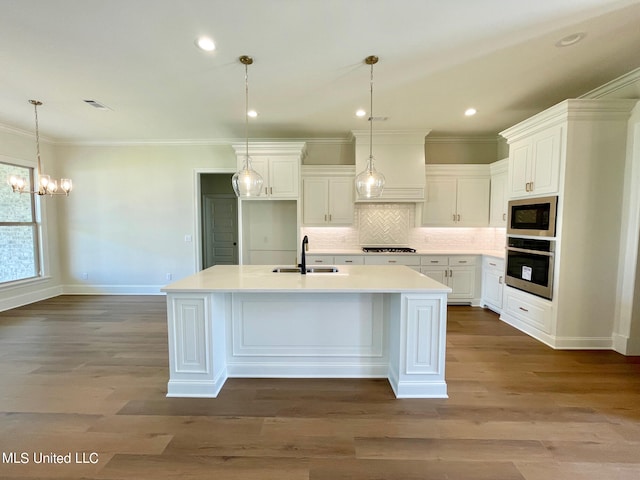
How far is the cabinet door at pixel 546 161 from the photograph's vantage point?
3137 millimetres

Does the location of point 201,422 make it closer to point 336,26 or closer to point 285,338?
point 285,338

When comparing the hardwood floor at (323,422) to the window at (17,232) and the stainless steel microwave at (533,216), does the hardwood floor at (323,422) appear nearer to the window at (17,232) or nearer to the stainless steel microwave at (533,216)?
the stainless steel microwave at (533,216)

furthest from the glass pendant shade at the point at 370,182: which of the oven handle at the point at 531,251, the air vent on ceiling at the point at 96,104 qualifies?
the air vent on ceiling at the point at 96,104

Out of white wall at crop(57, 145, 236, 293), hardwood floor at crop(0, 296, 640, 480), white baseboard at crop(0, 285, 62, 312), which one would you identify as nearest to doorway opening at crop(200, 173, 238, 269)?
white wall at crop(57, 145, 236, 293)

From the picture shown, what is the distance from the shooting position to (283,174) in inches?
184

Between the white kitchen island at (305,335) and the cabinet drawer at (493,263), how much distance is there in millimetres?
2298

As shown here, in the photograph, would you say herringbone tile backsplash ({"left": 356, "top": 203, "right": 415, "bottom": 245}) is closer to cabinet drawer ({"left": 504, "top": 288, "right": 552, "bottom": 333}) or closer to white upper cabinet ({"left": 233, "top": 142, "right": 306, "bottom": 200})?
white upper cabinet ({"left": 233, "top": 142, "right": 306, "bottom": 200})

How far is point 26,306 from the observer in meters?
4.70

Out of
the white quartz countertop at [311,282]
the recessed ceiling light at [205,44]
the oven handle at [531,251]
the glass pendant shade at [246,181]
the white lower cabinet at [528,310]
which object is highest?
the recessed ceiling light at [205,44]

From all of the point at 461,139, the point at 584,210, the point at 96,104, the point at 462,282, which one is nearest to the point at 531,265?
the point at 584,210

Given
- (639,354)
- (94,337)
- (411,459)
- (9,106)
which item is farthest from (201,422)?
(9,106)

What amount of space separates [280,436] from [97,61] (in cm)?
348

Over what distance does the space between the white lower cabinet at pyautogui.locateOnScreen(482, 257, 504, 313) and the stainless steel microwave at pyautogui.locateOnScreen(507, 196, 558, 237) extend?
653mm

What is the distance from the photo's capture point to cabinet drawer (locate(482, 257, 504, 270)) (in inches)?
167
